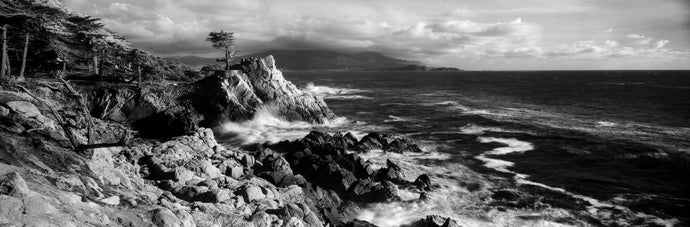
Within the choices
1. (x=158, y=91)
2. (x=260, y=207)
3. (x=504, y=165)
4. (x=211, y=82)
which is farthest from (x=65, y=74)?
(x=504, y=165)

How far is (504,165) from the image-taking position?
32.7 metres

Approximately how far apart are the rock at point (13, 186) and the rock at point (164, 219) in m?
3.32

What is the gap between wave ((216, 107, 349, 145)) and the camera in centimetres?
4000

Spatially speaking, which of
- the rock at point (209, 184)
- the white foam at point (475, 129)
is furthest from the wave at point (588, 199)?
the rock at point (209, 184)

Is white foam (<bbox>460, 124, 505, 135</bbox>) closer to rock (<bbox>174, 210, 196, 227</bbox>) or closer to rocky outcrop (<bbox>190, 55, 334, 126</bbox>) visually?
rocky outcrop (<bbox>190, 55, 334, 126</bbox>)

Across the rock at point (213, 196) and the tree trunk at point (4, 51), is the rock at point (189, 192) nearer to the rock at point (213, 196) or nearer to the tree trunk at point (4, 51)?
the rock at point (213, 196)

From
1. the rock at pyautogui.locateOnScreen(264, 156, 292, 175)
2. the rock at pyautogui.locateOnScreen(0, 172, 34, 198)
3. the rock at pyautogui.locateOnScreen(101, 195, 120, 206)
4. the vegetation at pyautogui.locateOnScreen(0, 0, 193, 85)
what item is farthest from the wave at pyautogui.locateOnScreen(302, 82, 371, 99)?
the rock at pyautogui.locateOnScreen(0, 172, 34, 198)

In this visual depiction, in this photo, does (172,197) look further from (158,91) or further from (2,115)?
(158,91)

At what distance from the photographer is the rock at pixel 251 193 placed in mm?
17847

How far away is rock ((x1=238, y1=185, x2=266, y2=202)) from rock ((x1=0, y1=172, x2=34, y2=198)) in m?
8.60

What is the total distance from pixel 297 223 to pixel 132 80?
37.0 metres

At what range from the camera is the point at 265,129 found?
44.2 m

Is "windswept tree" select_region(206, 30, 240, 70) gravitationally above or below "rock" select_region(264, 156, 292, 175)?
above

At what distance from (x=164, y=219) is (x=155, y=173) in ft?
25.5
